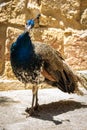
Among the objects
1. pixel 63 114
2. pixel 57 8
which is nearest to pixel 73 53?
pixel 57 8

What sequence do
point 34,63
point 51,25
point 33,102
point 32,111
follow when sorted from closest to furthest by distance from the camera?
point 34,63 → point 32,111 → point 33,102 → point 51,25

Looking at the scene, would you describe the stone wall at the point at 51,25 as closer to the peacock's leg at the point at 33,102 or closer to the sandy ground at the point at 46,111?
the sandy ground at the point at 46,111

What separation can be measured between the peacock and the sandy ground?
0.49ft

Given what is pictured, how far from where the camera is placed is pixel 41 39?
4.85 m

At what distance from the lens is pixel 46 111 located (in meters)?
3.86

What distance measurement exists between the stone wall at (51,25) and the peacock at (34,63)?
92cm

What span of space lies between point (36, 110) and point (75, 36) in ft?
4.12

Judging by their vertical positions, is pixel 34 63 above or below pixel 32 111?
above

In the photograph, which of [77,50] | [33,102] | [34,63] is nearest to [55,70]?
[34,63]

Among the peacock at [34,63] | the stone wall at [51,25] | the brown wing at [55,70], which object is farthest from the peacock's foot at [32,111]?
the stone wall at [51,25]

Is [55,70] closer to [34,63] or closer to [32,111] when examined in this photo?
[34,63]

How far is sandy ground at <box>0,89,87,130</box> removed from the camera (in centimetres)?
333

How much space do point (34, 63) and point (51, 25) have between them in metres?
1.26

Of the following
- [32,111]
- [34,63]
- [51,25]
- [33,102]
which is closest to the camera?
[34,63]
